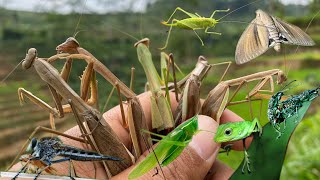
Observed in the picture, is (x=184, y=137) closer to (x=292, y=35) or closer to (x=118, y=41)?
(x=292, y=35)

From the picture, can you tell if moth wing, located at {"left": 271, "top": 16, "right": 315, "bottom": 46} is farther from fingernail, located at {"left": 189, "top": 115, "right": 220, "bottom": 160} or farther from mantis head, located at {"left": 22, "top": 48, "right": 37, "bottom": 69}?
mantis head, located at {"left": 22, "top": 48, "right": 37, "bottom": 69}

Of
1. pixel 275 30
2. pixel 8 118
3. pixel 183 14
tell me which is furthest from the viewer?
pixel 8 118

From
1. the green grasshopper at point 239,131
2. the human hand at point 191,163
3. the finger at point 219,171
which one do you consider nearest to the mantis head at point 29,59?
the human hand at point 191,163

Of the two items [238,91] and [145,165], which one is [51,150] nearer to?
[145,165]

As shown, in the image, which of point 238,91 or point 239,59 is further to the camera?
point 238,91

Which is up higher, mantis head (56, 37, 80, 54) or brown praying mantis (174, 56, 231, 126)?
mantis head (56, 37, 80, 54)

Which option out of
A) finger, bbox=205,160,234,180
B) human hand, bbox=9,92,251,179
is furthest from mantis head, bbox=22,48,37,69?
finger, bbox=205,160,234,180

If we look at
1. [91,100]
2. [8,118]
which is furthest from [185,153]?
[8,118]
